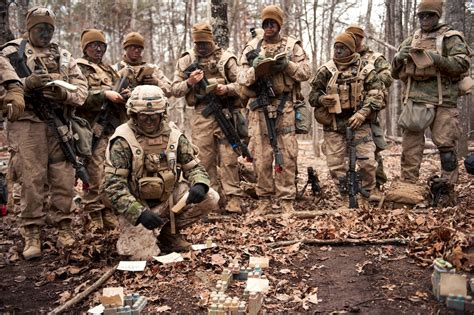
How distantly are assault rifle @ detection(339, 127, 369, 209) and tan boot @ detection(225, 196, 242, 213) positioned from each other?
1614 millimetres

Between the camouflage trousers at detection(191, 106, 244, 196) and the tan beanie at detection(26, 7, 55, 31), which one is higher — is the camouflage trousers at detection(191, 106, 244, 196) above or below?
below

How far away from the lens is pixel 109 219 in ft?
22.1

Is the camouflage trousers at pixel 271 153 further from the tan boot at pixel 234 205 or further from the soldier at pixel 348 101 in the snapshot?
the soldier at pixel 348 101

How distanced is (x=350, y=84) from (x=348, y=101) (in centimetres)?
26

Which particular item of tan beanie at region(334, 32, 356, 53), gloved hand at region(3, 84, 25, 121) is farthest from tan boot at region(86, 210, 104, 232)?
tan beanie at region(334, 32, 356, 53)

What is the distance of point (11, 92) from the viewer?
5.01 meters

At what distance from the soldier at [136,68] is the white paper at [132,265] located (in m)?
3.13

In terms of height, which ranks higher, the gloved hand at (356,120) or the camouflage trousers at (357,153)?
the gloved hand at (356,120)

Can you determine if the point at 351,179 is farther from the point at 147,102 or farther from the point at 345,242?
the point at 147,102

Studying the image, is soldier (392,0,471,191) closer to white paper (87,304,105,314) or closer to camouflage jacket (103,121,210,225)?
camouflage jacket (103,121,210,225)

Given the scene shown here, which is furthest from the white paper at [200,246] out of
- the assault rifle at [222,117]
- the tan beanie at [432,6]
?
the tan beanie at [432,6]

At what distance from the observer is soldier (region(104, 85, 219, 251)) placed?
4.96 m

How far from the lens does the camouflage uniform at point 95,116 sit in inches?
264

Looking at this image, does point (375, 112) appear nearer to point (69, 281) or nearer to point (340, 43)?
point (340, 43)
